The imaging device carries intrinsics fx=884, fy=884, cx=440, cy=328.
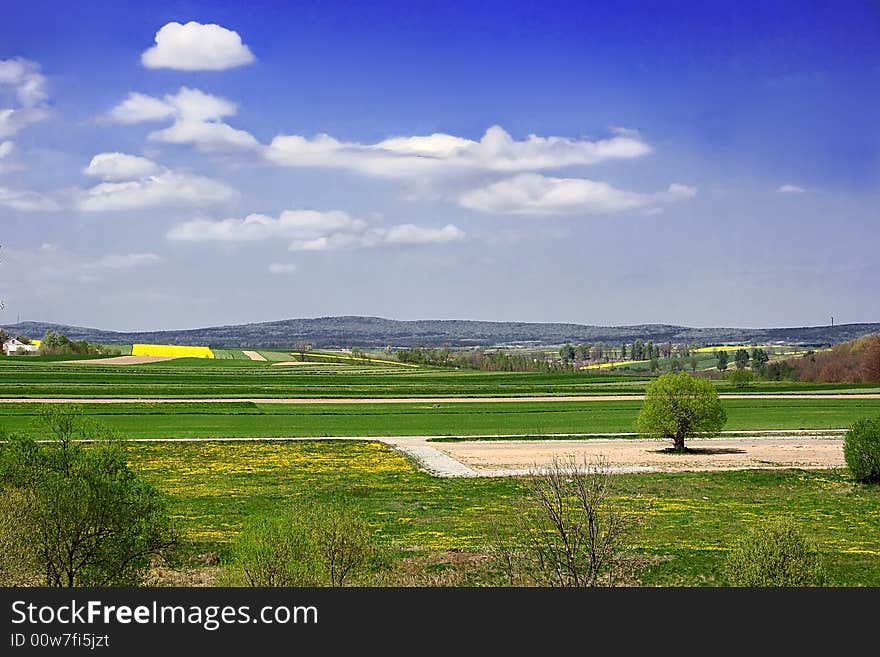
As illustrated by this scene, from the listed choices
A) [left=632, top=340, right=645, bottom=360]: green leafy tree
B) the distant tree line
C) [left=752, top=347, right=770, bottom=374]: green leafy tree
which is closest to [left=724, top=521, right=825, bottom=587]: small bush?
the distant tree line

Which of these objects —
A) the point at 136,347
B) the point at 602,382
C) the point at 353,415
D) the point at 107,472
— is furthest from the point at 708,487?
the point at 136,347

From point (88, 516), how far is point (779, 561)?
9.49 m

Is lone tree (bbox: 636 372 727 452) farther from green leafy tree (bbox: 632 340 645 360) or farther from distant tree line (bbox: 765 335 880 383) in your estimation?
green leafy tree (bbox: 632 340 645 360)

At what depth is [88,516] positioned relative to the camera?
1251cm

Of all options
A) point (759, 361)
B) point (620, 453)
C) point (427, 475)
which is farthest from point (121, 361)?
point (427, 475)

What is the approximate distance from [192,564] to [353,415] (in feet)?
148

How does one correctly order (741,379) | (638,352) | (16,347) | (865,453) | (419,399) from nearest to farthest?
(865,453), (419,399), (741,379), (16,347), (638,352)

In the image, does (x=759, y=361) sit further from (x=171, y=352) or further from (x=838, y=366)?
(x=171, y=352)

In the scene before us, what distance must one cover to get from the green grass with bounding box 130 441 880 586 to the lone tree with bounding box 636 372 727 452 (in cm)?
757

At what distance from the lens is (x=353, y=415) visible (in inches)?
2518

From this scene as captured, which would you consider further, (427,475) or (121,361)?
(121,361)

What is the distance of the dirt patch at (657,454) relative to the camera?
38531 mm

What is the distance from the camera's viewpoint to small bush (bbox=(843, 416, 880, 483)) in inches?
1297

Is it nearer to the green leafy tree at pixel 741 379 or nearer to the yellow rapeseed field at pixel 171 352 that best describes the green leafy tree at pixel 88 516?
the green leafy tree at pixel 741 379
